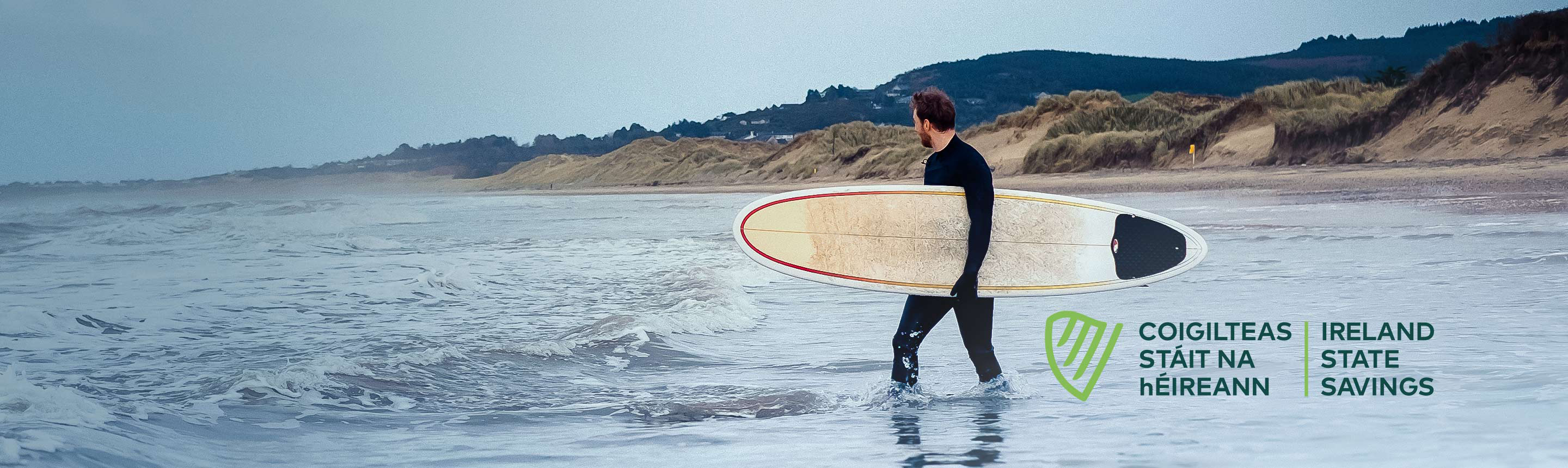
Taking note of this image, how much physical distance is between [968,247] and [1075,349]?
1.91 meters

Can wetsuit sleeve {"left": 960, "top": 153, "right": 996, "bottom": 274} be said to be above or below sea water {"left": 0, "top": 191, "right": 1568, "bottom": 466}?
above

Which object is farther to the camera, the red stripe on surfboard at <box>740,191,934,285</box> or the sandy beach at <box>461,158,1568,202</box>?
the sandy beach at <box>461,158,1568,202</box>

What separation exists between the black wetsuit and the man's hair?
0.28 feet

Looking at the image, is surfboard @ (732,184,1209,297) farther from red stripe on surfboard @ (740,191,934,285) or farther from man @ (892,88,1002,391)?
man @ (892,88,1002,391)

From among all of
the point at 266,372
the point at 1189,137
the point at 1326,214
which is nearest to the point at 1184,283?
the point at 266,372

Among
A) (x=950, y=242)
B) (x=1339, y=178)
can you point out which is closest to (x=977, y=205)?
(x=950, y=242)

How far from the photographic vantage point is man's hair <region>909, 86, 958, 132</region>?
354cm

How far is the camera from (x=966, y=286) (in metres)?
3.70

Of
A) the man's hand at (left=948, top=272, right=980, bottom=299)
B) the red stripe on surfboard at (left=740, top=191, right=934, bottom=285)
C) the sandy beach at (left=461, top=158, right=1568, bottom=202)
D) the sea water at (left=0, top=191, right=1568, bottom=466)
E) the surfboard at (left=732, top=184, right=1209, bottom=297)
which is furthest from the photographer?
the sandy beach at (left=461, top=158, right=1568, bottom=202)

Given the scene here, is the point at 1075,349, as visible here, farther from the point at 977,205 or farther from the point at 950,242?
the point at 977,205

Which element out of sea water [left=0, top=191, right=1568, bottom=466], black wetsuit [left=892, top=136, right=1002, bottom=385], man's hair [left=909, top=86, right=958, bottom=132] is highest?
man's hair [left=909, top=86, right=958, bottom=132]

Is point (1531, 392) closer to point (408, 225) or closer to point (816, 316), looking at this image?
point (816, 316)

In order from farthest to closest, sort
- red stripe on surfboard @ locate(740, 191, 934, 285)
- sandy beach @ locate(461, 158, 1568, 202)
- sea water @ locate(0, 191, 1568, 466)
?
sandy beach @ locate(461, 158, 1568, 202) < red stripe on surfboard @ locate(740, 191, 934, 285) < sea water @ locate(0, 191, 1568, 466)

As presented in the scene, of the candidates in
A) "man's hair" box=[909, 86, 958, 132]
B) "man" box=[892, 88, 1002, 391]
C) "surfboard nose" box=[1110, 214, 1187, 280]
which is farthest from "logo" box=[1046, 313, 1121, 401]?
"man's hair" box=[909, 86, 958, 132]
